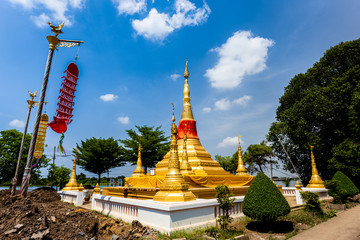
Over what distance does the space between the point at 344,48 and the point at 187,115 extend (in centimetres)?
2056

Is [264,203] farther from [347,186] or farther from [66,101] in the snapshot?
[347,186]

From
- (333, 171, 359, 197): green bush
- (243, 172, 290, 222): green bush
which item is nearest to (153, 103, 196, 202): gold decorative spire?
(243, 172, 290, 222): green bush

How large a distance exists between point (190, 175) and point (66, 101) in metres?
9.23

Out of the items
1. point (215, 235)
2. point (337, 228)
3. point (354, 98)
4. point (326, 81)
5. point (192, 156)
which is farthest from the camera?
point (326, 81)

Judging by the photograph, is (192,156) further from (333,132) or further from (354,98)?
(333,132)

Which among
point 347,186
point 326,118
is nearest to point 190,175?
point 347,186

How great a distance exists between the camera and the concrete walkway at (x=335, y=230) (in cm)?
770

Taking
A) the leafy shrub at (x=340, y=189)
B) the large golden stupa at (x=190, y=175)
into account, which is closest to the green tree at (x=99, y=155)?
the large golden stupa at (x=190, y=175)

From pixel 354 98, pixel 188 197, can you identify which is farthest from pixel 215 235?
pixel 354 98

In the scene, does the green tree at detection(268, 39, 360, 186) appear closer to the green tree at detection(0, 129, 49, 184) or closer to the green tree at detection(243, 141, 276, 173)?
the green tree at detection(243, 141, 276, 173)

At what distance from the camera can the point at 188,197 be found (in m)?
9.29

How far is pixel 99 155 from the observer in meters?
38.7

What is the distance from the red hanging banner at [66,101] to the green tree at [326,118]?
24147 mm

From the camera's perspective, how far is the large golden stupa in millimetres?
14595
